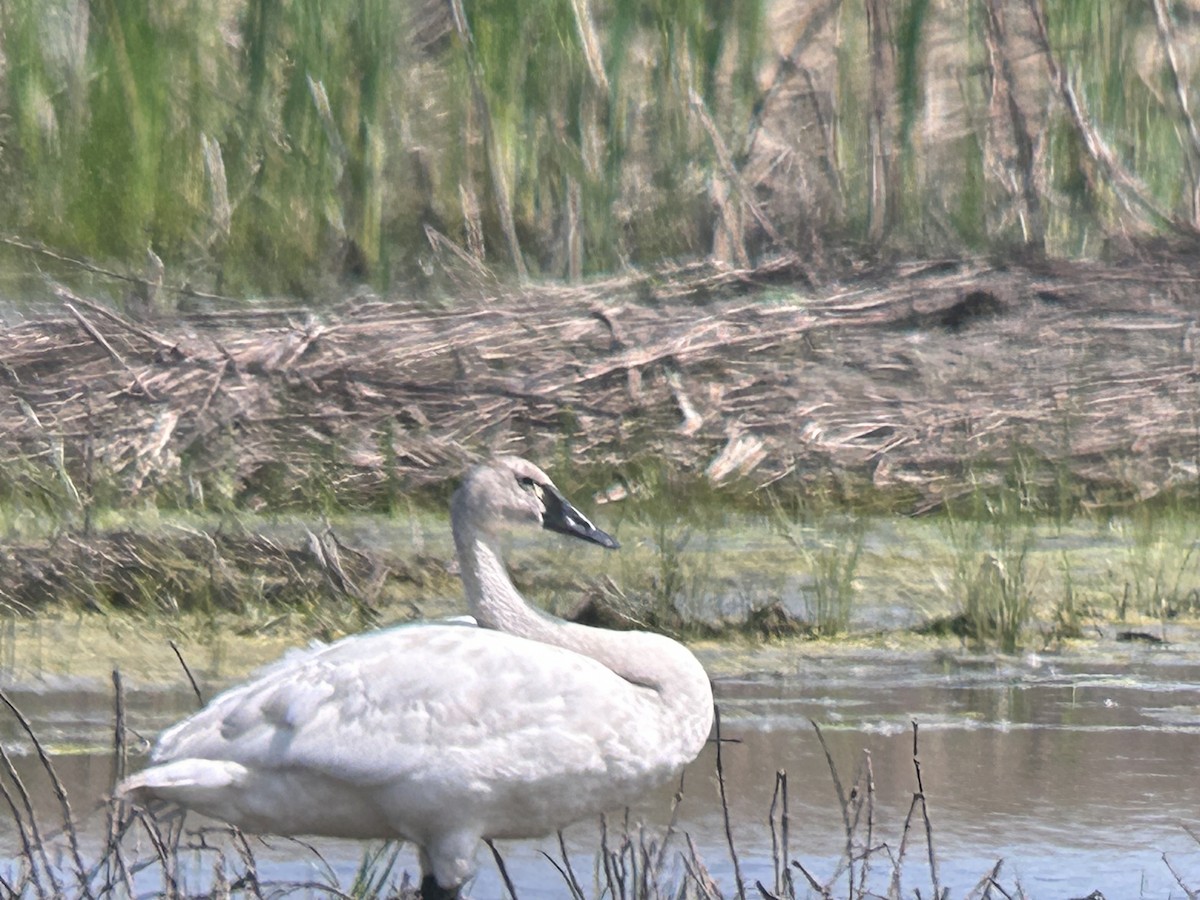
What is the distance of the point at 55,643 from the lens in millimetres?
6602

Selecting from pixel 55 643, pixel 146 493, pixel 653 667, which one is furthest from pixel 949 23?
pixel 653 667

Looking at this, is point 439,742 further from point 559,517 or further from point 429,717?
point 559,517

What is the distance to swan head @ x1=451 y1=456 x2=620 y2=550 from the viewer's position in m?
4.68

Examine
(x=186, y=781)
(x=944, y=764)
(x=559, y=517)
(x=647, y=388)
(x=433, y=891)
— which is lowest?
(x=944, y=764)

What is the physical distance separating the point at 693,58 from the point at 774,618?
12.2 feet

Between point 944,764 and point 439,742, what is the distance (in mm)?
1616

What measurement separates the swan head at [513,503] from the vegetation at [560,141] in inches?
183

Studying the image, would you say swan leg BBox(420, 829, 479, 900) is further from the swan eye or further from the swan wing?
the swan eye

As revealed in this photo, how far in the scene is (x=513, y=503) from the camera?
185 inches

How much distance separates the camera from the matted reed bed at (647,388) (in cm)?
855

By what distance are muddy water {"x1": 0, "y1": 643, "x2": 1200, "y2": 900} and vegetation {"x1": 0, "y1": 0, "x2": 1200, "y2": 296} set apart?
357 cm

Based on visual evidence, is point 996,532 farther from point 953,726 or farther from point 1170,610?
point 953,726

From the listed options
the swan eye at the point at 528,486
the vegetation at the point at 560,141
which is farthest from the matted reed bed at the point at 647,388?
the swan eye at the point at 528,486

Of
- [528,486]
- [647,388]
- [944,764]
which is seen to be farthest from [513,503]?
[647,388]
